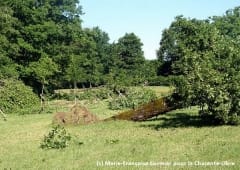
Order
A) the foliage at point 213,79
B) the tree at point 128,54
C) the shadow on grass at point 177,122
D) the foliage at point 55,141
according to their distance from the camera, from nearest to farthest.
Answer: the foliage at point 55,141, the foliage at point 213,79, the shadow on grass at point 177,122, the tree at point 128,54

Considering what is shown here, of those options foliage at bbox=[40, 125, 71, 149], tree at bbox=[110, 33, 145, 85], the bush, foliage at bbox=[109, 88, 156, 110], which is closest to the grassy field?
foliage at bbox=[40, 125, 71, 149]

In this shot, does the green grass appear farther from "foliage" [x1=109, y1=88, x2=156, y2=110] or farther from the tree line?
the tree line

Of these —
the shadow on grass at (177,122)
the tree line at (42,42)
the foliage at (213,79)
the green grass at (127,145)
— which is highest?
the tree line at (42,42)

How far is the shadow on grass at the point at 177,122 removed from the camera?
19.0m

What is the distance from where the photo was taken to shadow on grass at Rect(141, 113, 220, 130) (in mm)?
18953

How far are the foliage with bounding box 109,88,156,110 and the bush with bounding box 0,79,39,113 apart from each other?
6.49 m

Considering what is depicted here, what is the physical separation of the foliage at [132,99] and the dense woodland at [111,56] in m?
2.62

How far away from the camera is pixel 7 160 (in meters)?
13.4

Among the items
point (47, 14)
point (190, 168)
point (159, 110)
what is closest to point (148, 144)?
point (190, 168)

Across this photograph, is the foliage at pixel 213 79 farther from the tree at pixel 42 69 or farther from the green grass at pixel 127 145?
the tree at pixel 42 69

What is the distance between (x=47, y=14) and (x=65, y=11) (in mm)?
3028

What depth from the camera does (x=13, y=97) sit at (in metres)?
32.8

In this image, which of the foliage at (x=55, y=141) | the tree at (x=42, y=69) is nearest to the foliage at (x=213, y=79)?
the foliage at (x=55, y=141)

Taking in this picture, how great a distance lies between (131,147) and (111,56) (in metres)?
76.9
